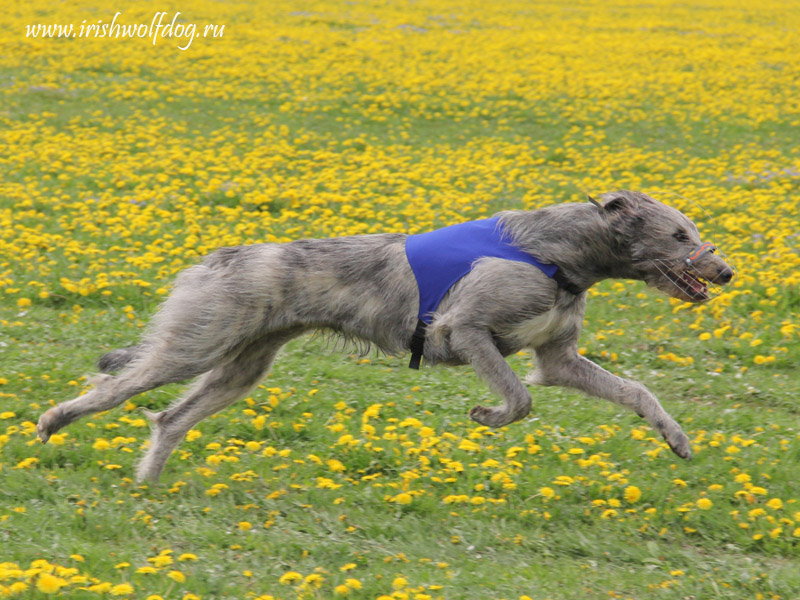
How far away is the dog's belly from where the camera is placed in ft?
18.6

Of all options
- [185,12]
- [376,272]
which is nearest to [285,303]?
[376,272]

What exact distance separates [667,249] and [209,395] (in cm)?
296

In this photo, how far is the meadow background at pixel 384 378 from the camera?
17.0ft

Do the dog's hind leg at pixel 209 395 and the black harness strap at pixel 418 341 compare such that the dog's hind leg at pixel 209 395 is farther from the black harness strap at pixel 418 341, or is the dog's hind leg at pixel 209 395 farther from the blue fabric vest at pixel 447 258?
the blue fabric vest at pixel 447 258

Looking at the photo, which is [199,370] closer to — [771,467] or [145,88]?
[771,467]

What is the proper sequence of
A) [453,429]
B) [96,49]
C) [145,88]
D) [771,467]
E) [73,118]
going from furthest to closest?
1. [96,49]
2. [145,88]
3. [73,118]
4. [453,429]
5. [771,467]

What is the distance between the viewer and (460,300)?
18.6 feet

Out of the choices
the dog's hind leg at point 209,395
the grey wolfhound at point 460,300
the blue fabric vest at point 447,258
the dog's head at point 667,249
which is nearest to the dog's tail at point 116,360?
the grey wolfhound at point 460,300

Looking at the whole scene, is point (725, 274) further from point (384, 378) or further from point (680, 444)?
point (384, 378)

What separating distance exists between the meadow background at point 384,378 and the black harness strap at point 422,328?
71 cm

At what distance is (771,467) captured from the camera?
6.10m

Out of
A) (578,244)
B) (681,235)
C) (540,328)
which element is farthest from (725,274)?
(540,328)

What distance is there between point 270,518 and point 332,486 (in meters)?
0.46

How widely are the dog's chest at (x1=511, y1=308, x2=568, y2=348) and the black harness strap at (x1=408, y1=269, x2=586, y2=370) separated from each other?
0.49ft
